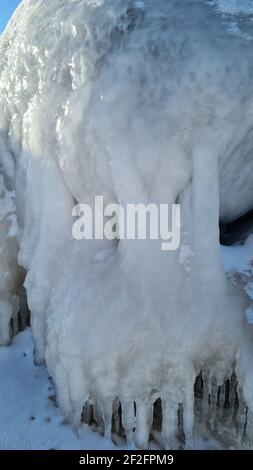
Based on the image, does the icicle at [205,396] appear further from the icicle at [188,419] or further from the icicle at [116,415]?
the icicle at [116,415]

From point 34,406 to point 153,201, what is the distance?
6.35 feet

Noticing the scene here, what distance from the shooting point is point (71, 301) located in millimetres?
3309

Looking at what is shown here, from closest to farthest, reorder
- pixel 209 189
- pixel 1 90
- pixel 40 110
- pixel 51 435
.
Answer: pixel 209 189 < pixel 51 435 < pixel 40 110 < pixel 1 90

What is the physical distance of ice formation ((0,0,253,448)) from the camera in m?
3.09

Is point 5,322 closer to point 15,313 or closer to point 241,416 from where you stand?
point 15,313

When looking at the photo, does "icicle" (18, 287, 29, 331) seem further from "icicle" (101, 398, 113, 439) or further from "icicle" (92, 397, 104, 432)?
"icicle" (101, 398, 113, 439)

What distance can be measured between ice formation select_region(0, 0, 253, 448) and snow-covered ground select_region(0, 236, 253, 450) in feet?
0.44

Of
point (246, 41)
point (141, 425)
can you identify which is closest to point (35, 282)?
point (141, 425)

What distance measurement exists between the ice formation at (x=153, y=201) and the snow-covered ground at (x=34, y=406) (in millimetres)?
135

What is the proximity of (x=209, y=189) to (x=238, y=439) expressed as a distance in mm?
1783

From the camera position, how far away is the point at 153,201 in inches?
124

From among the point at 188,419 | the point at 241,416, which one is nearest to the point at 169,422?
the point at 188,419

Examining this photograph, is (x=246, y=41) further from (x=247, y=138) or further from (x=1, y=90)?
(x=1, y=90)

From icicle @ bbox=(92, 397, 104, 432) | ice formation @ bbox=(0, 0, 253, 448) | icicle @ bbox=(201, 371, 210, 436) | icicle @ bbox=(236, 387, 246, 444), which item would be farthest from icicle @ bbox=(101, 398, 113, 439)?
icicle @ bbox=(236, 387, 246, 444)
